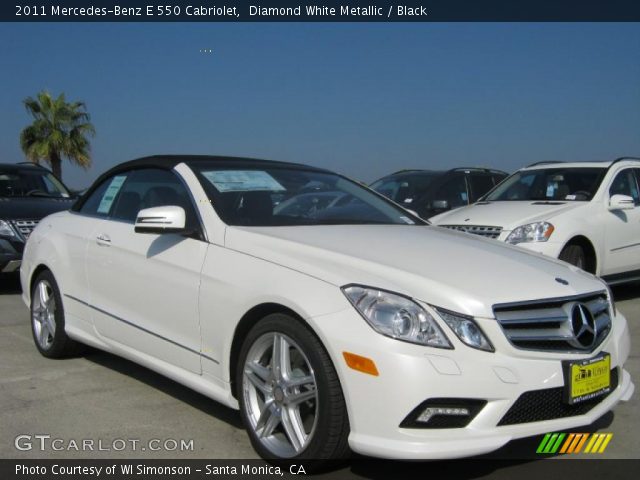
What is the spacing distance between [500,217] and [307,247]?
4497 millimetres

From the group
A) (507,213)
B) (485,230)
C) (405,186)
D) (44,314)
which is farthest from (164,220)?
(405,186)

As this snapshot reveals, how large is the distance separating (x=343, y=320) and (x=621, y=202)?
582 cm

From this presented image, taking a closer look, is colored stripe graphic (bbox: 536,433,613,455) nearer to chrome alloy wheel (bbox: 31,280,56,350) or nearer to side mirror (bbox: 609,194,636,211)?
chrome alloy wheel (bbox: 31,280,56,350)

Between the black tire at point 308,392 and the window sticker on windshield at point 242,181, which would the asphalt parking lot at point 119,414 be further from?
the window sticker on windshield at point 242,181

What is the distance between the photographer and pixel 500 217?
7684mm

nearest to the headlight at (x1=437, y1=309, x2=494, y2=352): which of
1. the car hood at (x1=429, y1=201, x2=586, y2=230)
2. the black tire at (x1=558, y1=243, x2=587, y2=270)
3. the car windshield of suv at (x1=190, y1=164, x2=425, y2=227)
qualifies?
the car windshield of suv at (x1=190, y1=164, x2=425, y2=227)

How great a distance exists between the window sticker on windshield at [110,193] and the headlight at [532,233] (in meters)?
3.90

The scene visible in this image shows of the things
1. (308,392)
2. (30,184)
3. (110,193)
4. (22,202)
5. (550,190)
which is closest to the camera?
(308,392)

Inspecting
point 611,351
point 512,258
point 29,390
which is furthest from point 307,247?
point 29,390

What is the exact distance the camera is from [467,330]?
3.11 metres

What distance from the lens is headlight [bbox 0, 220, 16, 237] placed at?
28.4ft

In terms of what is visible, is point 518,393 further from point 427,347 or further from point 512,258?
point 512,258

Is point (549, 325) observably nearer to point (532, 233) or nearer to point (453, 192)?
point (532, 233)

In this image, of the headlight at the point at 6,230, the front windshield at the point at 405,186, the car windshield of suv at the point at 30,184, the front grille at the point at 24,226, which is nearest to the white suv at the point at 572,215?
the front windshield at the point at 405,186
